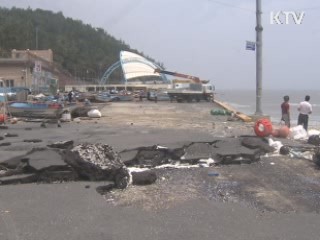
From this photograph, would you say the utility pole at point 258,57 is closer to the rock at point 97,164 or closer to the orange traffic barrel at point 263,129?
the orange traffic barrel at point 263,129

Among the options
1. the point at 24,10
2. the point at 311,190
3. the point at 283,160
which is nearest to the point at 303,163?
the point at 283,160

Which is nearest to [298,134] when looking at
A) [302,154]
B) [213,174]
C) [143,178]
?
[302,154]

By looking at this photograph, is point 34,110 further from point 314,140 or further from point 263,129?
point 314,140

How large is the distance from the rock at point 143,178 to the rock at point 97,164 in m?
0.18

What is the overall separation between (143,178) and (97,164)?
0.86m

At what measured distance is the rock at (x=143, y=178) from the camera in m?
9.66

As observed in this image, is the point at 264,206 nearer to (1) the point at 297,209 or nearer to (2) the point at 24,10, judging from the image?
(1) the point at 297,209

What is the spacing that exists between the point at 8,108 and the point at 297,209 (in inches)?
887

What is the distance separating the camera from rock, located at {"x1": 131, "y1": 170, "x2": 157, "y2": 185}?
966cm

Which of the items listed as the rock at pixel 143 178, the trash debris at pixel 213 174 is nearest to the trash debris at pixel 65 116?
the trash debris at pixel 213 174

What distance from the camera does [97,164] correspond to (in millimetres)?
9781

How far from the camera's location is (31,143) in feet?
51.5

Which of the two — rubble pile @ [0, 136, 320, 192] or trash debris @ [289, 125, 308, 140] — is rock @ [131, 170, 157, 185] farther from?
trash debris @ [289, 125, 308, 140]

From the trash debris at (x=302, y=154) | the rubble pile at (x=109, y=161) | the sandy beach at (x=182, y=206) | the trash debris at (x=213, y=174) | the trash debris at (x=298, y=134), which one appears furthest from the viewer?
the trash debris at (x=298, y=134)
